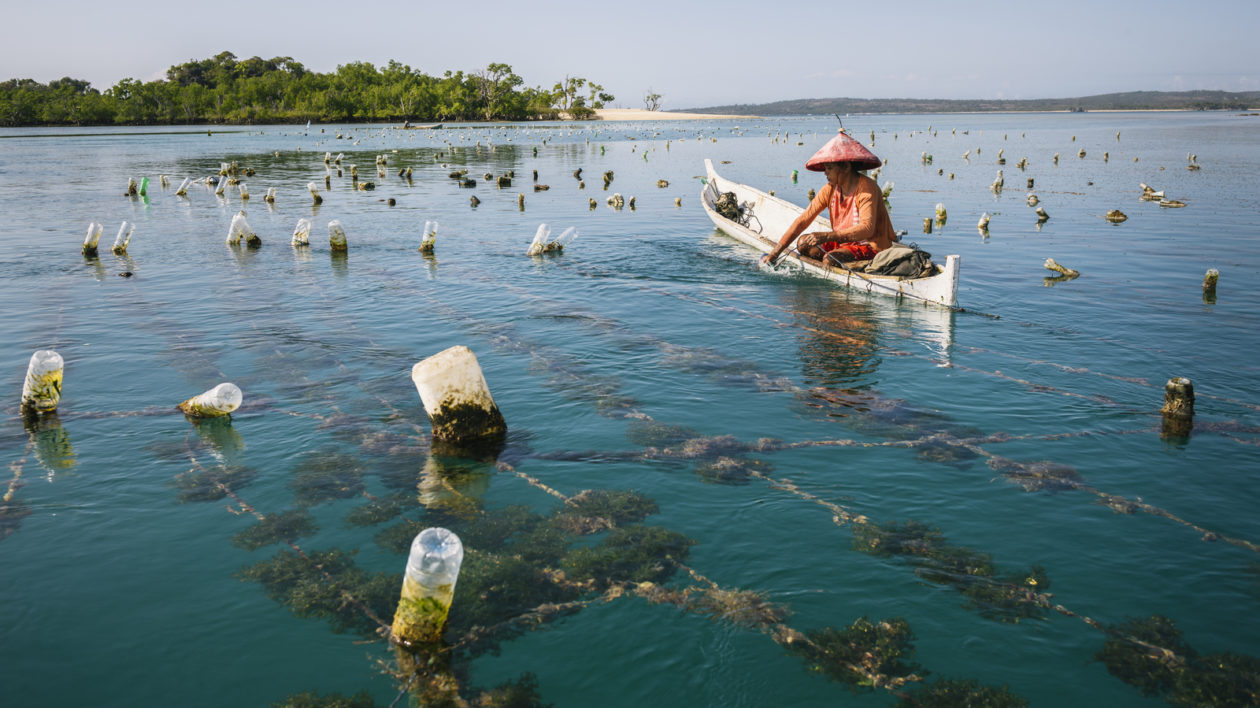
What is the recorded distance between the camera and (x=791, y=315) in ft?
55.1

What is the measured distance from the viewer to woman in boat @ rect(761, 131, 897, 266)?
16734mm

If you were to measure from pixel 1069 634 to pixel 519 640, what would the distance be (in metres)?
4.54

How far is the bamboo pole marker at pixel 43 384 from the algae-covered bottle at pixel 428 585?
8.02 m

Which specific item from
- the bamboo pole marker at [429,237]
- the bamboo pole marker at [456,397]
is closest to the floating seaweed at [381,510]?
the bamboo pole marker at [456,397]

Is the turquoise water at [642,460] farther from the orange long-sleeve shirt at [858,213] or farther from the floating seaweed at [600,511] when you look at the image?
the orange long-sleeve shirt at [858,213]

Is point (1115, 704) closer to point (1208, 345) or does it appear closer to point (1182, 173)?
point (1208, 345)

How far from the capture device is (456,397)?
9.88 meters

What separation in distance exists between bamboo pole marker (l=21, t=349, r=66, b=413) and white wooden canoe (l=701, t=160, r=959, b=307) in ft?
49.9

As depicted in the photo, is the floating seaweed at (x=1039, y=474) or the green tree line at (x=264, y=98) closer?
the floating seaweed at (x=1039, y=474)

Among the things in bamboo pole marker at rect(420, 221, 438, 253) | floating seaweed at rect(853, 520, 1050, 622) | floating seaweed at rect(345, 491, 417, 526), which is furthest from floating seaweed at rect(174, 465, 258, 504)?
bamboo pole marker at rect(420, 221, 438, 253)

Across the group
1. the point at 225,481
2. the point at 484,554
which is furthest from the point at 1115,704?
the point at 225,481

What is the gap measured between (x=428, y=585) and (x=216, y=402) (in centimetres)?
658

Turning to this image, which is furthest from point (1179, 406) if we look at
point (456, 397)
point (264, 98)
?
point (264, 98)

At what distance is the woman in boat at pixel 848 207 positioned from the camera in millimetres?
16734
